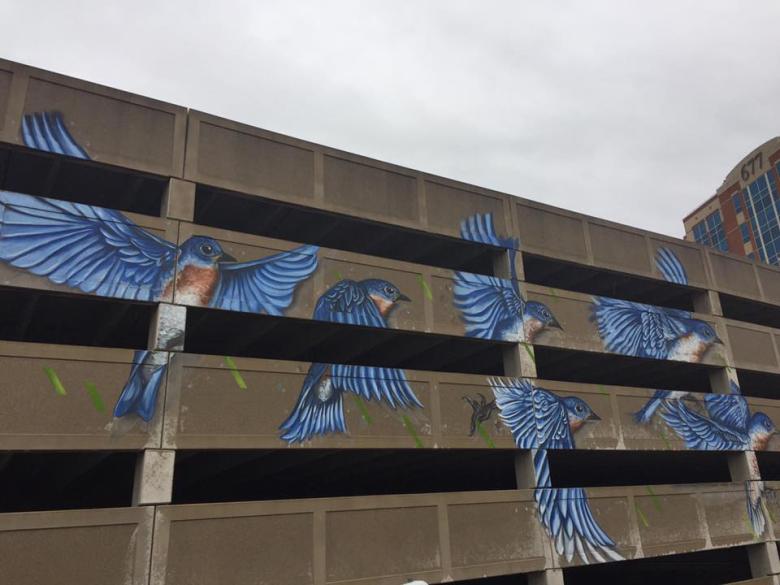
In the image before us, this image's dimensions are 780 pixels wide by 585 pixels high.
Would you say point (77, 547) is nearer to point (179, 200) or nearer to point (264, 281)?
point (264, 281)

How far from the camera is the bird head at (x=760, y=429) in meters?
21.8

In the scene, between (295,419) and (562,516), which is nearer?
(295,419)

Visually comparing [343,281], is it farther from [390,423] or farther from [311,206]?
[390,423]

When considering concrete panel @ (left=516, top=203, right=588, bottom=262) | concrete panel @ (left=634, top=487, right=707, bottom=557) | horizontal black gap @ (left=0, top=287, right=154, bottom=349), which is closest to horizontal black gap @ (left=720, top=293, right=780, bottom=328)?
concrete panel @ (left=516, top=203, right=588, bottom=262)

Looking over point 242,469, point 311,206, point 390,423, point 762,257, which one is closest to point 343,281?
point 311,206

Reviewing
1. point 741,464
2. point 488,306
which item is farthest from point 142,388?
point 741,464

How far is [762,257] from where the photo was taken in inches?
2141

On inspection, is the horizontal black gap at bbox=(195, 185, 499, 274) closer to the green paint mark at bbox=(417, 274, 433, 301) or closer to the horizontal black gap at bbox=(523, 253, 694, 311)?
the green paint mark at bbox=(417, 274, 433, 301)

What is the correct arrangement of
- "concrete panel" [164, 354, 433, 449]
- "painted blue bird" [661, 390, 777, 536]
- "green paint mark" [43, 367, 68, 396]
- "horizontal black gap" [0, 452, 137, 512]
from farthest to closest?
"painted blue bird" [661, 390, 777, 536] → "horizontal black gap" [0, 452, 137, 512] → "concrete panel" [164, 354, 433, 449] → "green paint mark" [43, 367, 68, 396]

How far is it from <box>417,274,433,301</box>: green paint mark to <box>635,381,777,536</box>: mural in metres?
7.88

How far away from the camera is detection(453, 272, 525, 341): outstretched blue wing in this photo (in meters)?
17.6

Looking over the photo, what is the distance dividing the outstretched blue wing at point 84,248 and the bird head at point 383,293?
4975mm

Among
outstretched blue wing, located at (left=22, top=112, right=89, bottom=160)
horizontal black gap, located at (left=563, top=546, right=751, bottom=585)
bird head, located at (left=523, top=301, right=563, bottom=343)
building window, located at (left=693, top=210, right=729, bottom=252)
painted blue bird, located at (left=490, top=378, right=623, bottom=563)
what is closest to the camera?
outstretched blue wing, located at (left=22, top=112, right=89, bottom=160)

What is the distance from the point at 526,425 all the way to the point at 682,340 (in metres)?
8.21
